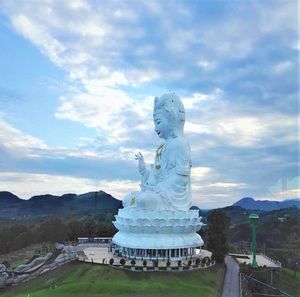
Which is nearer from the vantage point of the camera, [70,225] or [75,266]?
[75,266]

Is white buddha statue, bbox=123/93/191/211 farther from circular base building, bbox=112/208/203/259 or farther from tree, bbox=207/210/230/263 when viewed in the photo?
tree, bbox=207/210/230/263

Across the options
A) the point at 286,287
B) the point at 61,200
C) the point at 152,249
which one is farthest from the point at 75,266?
the point at 61,200

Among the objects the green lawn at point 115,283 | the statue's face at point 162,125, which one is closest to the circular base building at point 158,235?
the green lawn at point 115,283

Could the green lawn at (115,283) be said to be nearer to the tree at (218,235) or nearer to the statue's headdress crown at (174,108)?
the tree at (218,235)

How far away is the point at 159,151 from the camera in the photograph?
140ft

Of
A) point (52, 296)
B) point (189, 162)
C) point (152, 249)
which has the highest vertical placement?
point (189, 162)

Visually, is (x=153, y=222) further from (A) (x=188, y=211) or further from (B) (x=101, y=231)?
(B) (x=101, y=231)

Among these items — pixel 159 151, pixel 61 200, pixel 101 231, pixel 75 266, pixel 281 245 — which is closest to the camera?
pixel 75 266

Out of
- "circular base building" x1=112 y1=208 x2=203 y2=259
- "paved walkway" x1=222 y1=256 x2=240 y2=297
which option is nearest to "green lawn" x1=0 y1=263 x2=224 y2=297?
"paved walkway" x1=222 y1=256 x2=240 y2=297

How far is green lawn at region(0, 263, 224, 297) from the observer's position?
2769 centimetres

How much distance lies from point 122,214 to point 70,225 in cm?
1452

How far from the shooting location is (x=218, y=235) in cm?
3812

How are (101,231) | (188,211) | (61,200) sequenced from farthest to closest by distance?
(61,200) → (101,231) → (188,211)

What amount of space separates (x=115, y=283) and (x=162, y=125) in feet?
59.5
